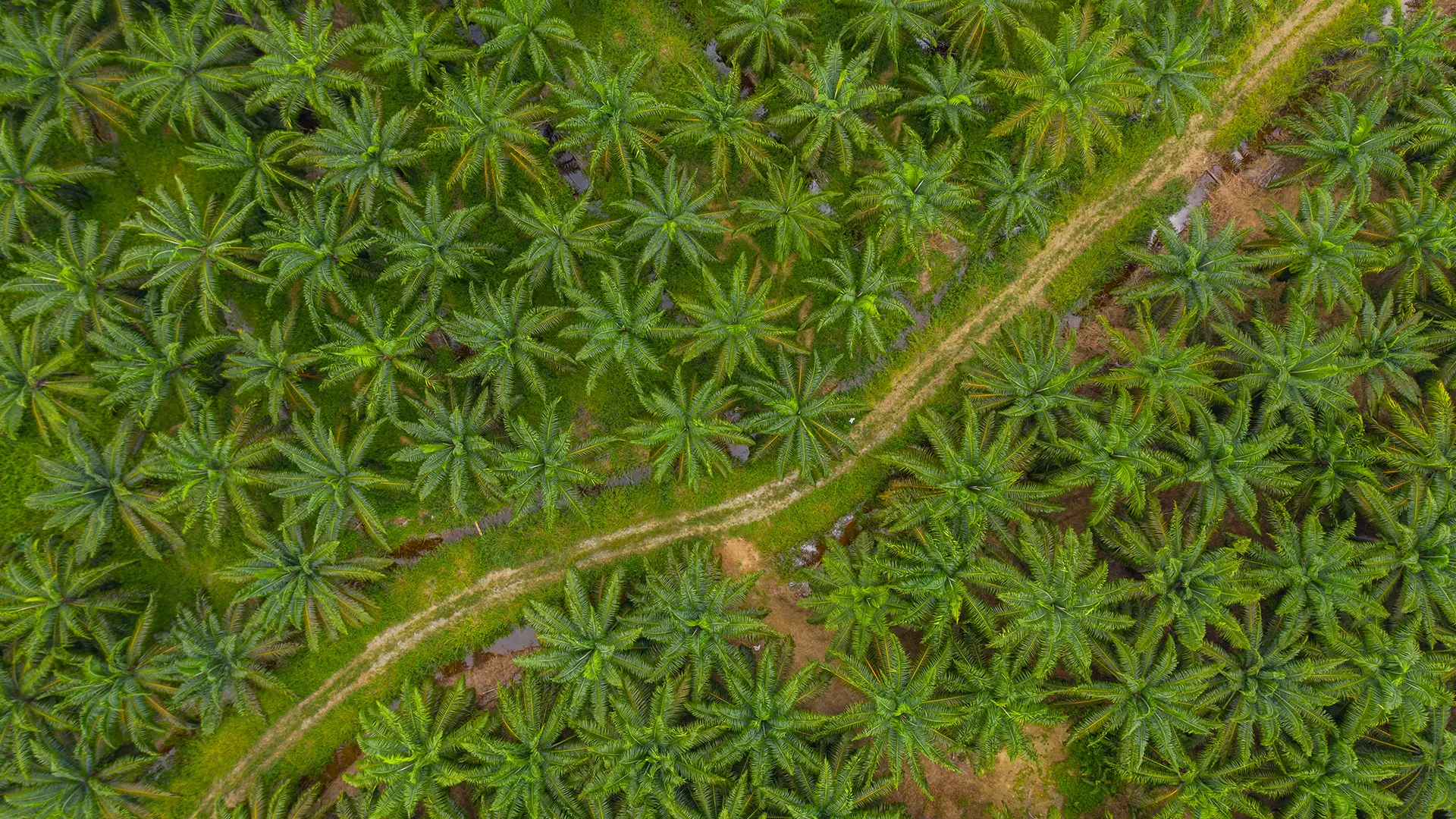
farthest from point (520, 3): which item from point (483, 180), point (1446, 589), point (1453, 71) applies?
point (1446, 589)

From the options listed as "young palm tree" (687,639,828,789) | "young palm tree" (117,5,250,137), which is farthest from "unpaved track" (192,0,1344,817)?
"young palm tree" (117,5,250,137)

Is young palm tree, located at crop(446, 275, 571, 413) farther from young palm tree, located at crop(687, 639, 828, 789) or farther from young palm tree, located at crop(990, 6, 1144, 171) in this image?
young palm tree, located at crop(990, 6, 1144, 171)

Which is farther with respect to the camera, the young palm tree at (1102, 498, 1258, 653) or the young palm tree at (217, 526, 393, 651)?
the young palm tree at (217, 526, 393, 651)

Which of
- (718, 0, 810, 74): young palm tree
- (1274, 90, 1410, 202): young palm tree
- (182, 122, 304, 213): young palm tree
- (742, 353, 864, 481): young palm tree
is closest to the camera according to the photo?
(182, 122, 304, 213): young palm tree

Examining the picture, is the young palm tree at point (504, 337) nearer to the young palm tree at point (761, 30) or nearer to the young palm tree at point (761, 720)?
the young palm tree at point (761, 30)

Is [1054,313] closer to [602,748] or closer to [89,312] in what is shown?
[602,748]
